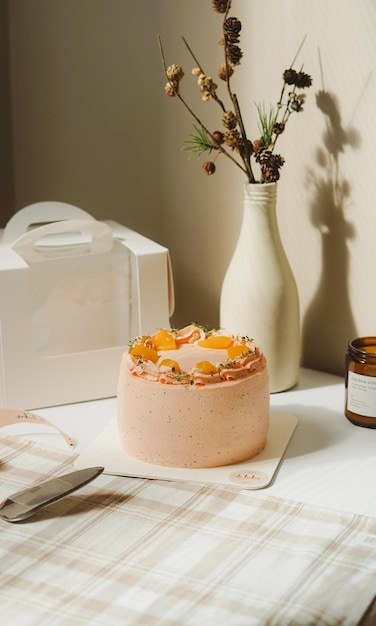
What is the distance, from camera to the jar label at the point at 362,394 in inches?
43.7

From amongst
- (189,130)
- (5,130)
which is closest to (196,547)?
(189,130)

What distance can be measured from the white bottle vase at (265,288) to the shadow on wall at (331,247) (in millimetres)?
96

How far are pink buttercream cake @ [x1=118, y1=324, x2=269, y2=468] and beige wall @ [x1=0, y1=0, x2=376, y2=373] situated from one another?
340 mm

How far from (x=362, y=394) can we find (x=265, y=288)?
220 millimetres

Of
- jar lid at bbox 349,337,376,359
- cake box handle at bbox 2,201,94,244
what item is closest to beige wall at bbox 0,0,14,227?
cake box handle at bbox 2,201,94,244

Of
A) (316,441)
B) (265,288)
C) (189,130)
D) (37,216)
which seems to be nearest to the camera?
(316,441)

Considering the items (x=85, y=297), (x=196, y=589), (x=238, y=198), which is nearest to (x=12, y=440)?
(x=85, y=297)

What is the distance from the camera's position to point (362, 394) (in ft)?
3.68

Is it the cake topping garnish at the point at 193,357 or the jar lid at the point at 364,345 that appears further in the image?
the jar lid at the point at 364,345

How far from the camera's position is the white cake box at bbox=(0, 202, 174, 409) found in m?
1.19

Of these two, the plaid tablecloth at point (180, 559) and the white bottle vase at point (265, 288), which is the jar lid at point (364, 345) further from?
the plaid tablecloth at point (180, 559)

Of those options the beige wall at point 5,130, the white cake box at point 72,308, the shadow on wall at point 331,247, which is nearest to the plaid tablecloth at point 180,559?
the white cake box at point 72,308

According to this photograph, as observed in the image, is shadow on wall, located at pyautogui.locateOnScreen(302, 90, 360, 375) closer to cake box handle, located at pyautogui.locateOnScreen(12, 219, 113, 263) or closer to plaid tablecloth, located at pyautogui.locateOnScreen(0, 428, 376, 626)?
cake box handle, located at pyautogui.locateOnScreen(12, 219, 113, 263)

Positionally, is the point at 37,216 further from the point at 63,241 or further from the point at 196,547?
the point at 196,547
